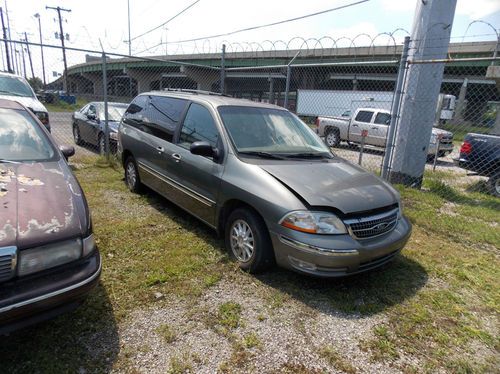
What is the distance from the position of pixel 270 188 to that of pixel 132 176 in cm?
345

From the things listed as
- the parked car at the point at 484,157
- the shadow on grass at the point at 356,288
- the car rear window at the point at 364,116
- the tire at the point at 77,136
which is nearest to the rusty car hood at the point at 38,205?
the shadow on grass at the point at 356,288

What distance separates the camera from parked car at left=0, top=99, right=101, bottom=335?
2.04 meters

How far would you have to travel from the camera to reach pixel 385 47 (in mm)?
26531

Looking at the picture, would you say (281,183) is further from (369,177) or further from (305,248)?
(369,177)

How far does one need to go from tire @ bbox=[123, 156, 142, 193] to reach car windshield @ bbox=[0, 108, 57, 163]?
2.18 meters

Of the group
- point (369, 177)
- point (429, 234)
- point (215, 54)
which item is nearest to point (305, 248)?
point (369, 177)

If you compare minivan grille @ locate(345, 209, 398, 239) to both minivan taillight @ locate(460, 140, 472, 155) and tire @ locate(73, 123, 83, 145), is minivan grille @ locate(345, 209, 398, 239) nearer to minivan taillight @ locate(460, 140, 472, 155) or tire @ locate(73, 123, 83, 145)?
minivan taillight @ locate(460, 140, 472, 155)

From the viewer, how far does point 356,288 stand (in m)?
3.37

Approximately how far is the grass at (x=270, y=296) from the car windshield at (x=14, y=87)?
4.88 meters

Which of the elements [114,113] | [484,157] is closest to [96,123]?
[114,113]

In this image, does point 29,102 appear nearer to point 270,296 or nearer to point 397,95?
point 270,296

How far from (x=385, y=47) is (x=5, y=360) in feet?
97.4

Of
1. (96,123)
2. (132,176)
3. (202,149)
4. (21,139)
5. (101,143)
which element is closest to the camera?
(21,139)

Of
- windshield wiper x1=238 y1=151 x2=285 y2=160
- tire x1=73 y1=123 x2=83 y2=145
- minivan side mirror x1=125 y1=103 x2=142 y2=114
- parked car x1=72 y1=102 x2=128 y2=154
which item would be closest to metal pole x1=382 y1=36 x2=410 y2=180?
windshield wiper x1=238 y1=151 x2=285 y2=160
